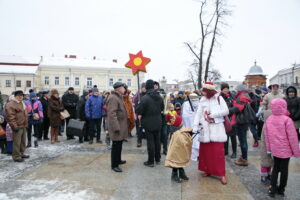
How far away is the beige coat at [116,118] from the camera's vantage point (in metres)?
5.01

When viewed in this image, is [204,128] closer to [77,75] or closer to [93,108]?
[93,108]

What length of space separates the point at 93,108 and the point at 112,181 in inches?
147

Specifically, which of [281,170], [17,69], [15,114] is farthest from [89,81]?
[281,170]

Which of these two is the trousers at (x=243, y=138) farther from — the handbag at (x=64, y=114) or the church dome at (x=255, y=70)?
the church dome at (x=255, y=70)

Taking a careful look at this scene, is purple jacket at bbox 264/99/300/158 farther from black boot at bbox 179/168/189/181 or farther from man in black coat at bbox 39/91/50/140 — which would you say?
man in black coat at bbox 39/91/50/140

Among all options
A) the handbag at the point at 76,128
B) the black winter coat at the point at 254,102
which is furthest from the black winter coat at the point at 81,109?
the black winter coat at the point at 254,102

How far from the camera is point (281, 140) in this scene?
3.66 meters

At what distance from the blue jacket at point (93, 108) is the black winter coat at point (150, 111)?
2857mm

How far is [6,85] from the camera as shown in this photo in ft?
157

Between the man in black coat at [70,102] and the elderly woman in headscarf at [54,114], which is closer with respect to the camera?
the elderly woman in headscarf at [54,114]

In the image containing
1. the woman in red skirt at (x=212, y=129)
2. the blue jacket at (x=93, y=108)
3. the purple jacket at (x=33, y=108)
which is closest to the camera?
the woman in red skirt at (x=212, y=129)

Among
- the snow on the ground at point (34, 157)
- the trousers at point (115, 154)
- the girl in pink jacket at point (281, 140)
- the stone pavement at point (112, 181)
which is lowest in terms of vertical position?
the stone pavement at point (112, 181)

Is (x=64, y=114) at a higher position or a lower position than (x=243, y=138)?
higher

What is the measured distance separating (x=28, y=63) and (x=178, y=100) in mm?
51377
